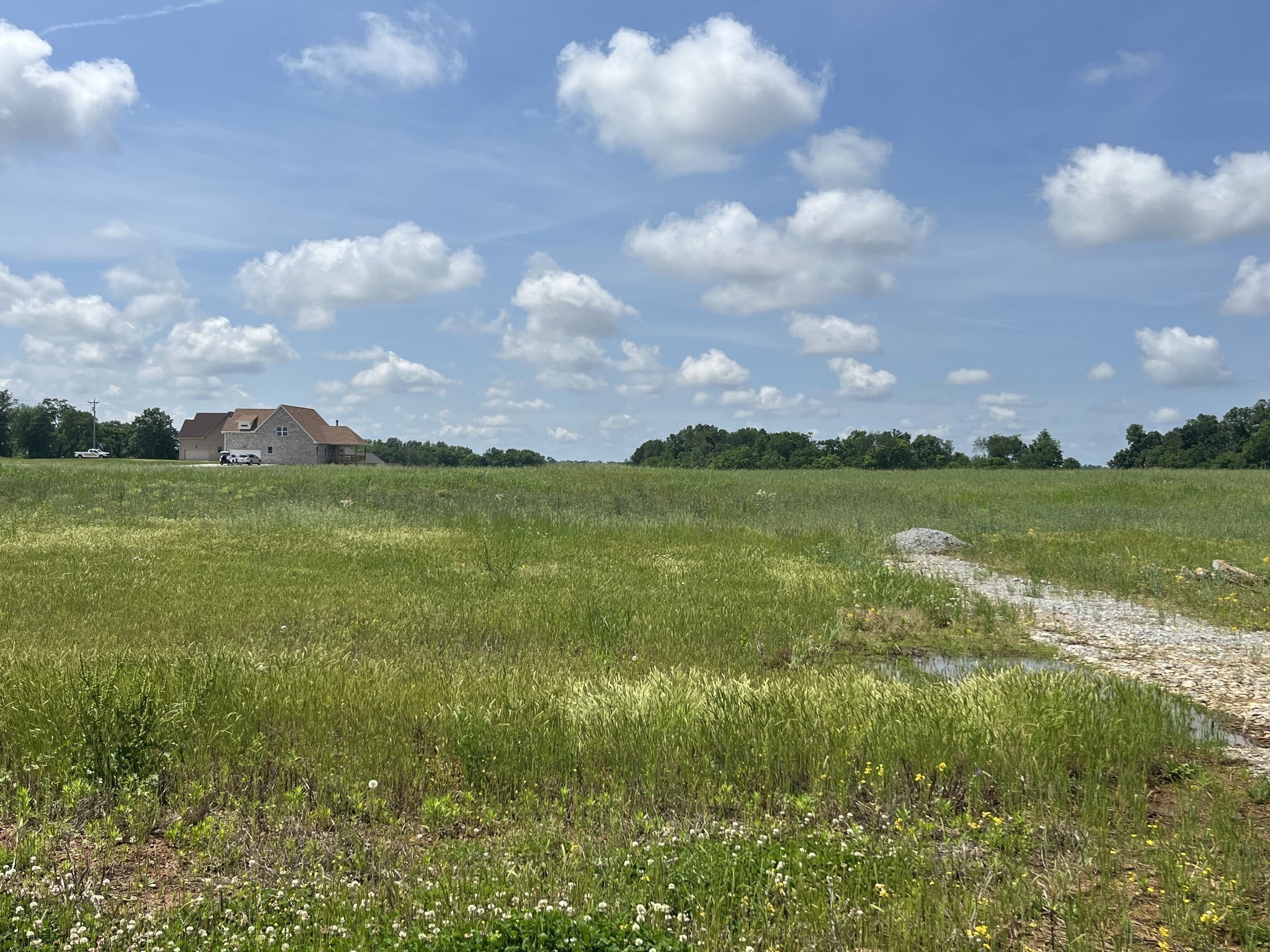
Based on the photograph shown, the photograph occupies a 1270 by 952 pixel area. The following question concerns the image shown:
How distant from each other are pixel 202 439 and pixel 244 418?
658 inches

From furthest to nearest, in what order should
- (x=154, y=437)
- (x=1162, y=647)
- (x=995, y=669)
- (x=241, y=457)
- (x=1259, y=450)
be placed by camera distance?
(x=154, y=437) < (x=241, y=457) < (x=1259, y=450) < (x=1162, y=647) < (x=995, y=669)

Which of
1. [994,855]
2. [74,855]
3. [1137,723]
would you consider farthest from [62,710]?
[1137,723]

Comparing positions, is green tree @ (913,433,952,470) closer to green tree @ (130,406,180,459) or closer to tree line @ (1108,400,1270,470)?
tree line @ (1108,400,1270,470)

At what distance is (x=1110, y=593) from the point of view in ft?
53.0

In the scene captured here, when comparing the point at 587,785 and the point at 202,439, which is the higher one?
the point at 202,439

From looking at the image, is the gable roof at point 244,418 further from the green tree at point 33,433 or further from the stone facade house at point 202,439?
the green tree at point 33,433

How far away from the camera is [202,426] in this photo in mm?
112938

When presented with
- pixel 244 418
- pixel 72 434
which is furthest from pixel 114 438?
pixel 244 418

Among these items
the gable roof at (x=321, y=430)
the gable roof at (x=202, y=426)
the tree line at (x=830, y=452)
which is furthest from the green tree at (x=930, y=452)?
the gable roof at (x=202, y=426)

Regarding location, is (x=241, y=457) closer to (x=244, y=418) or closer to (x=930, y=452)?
(x=244, y=418)

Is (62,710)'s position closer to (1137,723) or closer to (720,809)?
(720,809)

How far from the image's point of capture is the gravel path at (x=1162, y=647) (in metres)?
8.27

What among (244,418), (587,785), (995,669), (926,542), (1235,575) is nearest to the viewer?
(587,785)

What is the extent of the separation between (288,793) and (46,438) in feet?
429
